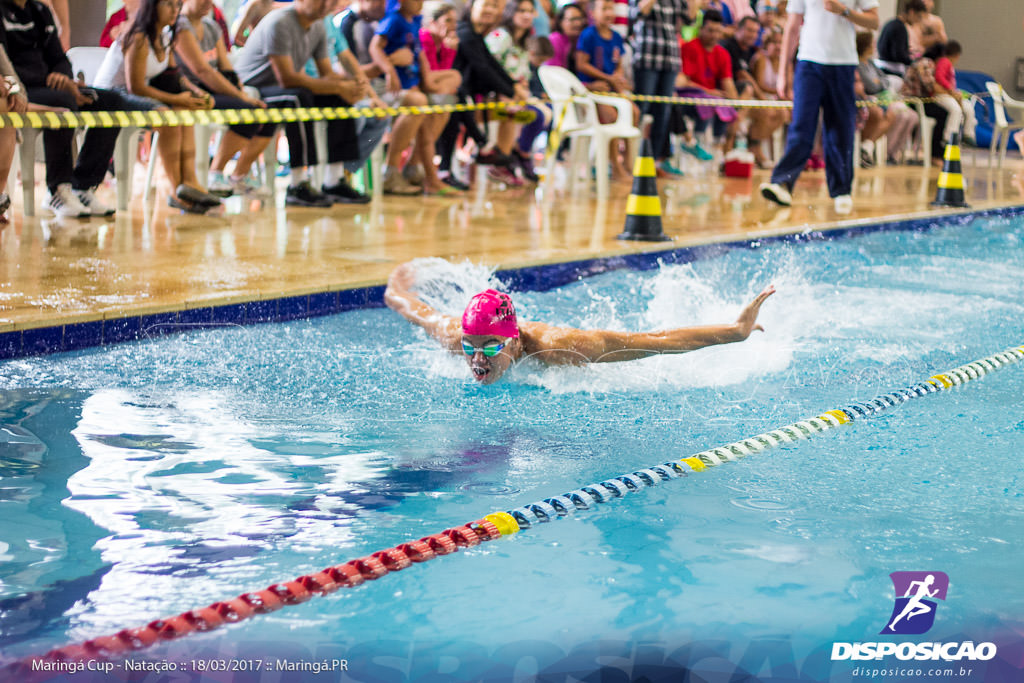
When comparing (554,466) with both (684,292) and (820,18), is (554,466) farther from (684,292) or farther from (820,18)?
(820,18)

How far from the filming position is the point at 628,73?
11234mm

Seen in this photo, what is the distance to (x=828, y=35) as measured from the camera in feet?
27.2

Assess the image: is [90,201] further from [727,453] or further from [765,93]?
[765,93]

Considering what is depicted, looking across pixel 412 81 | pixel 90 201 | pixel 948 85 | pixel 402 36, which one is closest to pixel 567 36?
pixel 412 81

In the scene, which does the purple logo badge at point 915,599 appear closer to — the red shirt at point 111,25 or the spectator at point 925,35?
the red shirt at point 111,25

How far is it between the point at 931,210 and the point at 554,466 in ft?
22.5

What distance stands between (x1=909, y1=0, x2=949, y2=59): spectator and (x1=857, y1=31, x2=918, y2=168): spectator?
726 mm

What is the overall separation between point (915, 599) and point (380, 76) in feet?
24.4

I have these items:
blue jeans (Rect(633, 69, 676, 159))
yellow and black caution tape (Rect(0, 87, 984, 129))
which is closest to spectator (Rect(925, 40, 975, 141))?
blue jeans (Rect(633, 69, 676, 159))

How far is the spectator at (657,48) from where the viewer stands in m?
10.2

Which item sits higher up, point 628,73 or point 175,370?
point 628,73

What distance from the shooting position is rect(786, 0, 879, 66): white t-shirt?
27.1 feet

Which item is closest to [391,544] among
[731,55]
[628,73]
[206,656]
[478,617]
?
[478,617]

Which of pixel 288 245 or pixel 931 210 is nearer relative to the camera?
pixel 288 245
